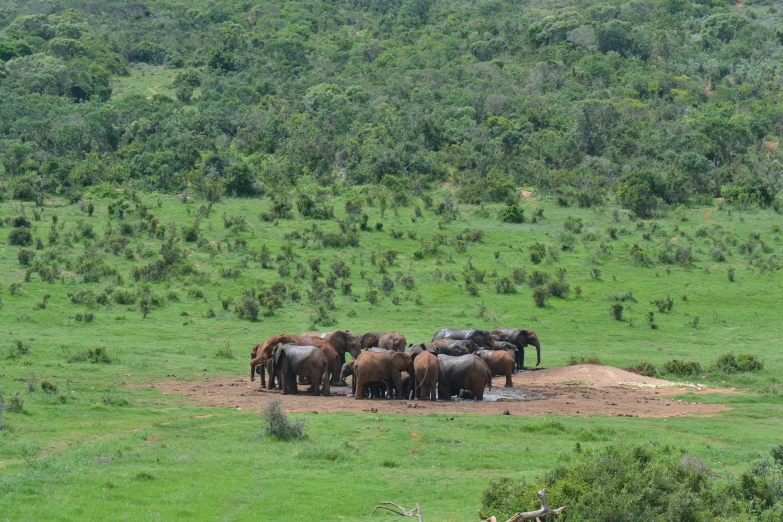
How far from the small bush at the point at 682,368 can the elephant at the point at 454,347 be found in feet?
19.8

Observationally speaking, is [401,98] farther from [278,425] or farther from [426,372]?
[278,425]

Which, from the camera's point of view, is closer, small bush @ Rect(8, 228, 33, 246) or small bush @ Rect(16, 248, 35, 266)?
small bush @ Rect(16, 248, 35, 266)

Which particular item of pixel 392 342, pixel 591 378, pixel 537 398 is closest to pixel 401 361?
pixel 537 398

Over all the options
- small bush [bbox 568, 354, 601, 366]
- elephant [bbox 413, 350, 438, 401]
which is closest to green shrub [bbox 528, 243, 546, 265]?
small bush [bbox 568, 354, 601, 366]

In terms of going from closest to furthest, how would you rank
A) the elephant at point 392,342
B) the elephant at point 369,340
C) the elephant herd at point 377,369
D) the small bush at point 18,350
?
the elephant herd at point 377,369
the small bush at point 18,350
the elephant at point 392,342
the elephant at point 369,340

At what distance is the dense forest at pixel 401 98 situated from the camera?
232 feet

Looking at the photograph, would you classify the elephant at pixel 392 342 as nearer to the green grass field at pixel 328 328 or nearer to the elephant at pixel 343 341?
the elephant at pixel 343 341

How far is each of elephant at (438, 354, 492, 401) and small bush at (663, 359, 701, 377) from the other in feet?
24.6

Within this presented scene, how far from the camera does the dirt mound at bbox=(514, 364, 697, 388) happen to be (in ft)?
106

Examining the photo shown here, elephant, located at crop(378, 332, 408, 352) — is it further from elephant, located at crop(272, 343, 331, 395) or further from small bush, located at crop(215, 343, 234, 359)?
small bush, located at crop(215, 343, 234, 359)

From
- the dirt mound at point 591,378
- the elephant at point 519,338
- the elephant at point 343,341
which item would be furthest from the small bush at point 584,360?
the elephant at point 343,341

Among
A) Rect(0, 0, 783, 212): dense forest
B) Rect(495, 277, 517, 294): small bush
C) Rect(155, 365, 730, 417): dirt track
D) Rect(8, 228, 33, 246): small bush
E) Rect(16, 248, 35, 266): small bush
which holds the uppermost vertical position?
Rect(0, 0, 783, 212): dense forest

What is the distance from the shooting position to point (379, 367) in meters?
28.6

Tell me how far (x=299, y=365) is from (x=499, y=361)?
22.5ft
